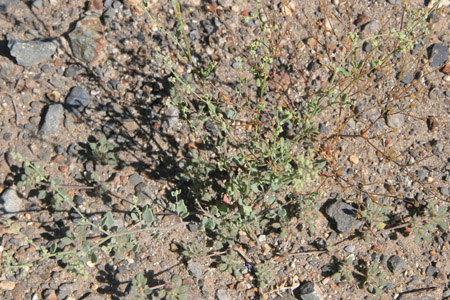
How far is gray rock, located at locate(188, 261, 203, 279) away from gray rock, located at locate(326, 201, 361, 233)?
1.19 meters

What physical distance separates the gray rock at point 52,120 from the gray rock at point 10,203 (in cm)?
56

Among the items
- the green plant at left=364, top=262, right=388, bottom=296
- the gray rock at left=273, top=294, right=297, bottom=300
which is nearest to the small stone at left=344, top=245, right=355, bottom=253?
the green plant at left=364, top=262, right=388, bottom=296

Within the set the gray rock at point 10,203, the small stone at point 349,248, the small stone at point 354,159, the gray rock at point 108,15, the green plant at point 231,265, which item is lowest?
the gray rock at point 10,203

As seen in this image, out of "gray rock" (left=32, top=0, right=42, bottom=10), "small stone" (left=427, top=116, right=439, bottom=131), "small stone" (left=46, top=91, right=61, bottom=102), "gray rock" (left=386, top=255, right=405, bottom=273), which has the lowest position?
"gray rock" (left=386, top=255, right=405, bottom=273)

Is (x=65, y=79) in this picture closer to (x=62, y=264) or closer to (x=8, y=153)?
(x=8, y=153)

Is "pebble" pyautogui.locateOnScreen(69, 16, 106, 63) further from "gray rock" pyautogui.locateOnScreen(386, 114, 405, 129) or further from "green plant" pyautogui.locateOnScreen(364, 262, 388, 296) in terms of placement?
"green plant" pyautogui.locateOnScreen(364, 262, 388, 296)

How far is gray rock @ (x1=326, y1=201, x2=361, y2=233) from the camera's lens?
3.91m

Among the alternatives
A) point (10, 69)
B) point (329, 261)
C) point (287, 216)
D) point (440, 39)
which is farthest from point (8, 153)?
point (440, 39)

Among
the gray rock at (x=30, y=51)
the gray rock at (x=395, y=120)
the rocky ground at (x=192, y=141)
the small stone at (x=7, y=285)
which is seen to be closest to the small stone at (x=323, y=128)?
the rocky ground at (x=192, y=141)

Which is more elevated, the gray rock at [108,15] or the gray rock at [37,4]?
the gray rock at [108,15]

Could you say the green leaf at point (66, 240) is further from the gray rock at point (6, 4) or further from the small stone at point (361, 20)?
the small stone at point (361, 20)

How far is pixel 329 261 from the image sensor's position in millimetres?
3896

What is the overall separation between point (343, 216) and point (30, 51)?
309 cm

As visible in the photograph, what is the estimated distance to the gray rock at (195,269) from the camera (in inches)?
150
